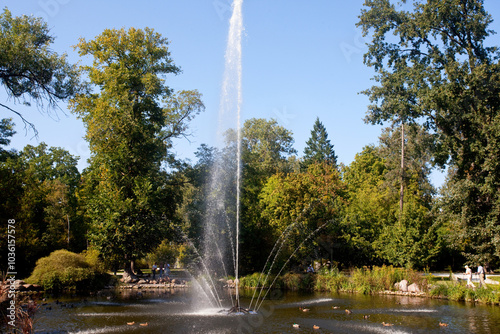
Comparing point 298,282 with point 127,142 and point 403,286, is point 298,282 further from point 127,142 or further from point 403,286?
point 127,142

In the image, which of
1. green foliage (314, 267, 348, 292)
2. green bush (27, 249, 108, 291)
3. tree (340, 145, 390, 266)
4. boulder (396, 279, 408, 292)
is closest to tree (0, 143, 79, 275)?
green bush (27, 249, 108, 291)

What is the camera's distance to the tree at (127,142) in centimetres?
3256

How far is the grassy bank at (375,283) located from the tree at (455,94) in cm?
318

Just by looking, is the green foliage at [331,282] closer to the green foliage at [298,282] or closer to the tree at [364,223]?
the green foliage at [298,282]

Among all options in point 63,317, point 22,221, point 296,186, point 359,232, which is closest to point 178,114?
point 296,186

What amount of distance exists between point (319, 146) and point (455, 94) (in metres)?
48.9

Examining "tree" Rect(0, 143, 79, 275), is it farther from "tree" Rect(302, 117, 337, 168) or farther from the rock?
"tree" Rect(302, 117, 337, 168)

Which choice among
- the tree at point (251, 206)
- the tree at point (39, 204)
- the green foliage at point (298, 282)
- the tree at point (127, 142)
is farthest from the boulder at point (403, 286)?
the tree at point (39, 204)

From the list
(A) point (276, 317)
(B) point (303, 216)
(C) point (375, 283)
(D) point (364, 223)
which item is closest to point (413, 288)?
(C) point (375, 283)

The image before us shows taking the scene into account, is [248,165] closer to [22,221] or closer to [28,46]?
[22,221]

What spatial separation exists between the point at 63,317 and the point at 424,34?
27.1 m

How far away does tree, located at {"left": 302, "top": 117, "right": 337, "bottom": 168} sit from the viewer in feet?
245

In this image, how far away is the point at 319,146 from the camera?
75375 millimetres

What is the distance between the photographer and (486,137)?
25547mm
